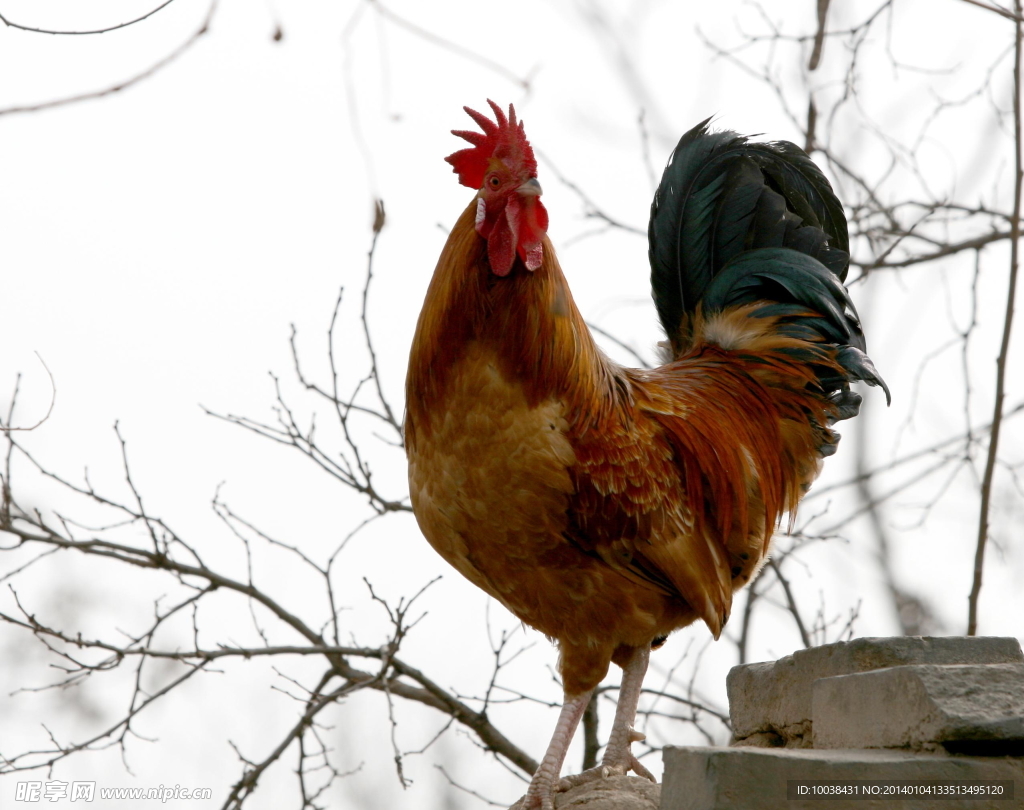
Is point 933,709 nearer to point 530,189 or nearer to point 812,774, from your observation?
point 812,774

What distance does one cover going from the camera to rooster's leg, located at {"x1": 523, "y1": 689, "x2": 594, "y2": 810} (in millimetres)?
3180

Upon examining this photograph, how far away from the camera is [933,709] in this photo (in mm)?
2400

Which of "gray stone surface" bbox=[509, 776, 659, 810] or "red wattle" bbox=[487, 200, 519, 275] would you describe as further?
"red wattle" bbox=[487, 200, 519, 275]

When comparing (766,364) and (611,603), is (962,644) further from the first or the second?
(766,364)

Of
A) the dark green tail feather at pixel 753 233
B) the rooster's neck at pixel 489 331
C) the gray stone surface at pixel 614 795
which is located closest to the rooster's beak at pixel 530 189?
the rooster's neck at pixel 489 331

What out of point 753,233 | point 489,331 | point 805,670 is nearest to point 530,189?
point 489,331

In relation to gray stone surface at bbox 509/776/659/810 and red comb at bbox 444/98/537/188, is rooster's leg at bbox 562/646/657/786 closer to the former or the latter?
gray stone surface at bbox 509/776/659/810

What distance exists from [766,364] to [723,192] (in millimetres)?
776

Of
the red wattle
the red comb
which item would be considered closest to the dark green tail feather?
the red comb

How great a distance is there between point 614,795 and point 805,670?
0.72 m

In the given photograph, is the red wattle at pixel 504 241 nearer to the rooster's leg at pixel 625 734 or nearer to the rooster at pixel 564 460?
the rooster at pixel 564 460

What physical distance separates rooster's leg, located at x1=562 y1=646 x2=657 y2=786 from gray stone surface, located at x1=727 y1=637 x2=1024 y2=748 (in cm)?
33

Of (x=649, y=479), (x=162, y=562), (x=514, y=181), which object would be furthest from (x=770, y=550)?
(x=162, y=562)

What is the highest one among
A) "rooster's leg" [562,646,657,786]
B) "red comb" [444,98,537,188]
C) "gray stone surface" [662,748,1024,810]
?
"red comb" [444,98,537,188]
